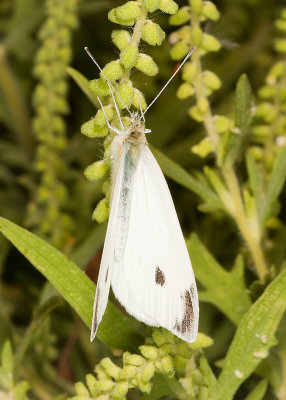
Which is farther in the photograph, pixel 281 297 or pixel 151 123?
pixel 151 123

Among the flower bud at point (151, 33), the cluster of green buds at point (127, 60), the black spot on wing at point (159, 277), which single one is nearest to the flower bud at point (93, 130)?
the cluster of green buds at point (127, 60)

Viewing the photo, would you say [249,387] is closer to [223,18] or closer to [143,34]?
[143,34]

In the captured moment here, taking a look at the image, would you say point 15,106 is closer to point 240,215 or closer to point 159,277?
point 240,215

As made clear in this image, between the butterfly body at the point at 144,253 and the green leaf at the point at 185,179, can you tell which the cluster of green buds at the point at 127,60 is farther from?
the green leaf at the point at 185,179

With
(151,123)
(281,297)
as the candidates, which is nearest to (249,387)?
(281,297)

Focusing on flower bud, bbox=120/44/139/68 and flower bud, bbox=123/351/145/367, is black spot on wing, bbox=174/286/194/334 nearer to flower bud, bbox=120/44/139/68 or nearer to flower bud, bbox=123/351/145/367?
flower bud, bbox=123/351/145/367

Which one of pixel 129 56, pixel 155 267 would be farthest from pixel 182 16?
pixel 155 267
